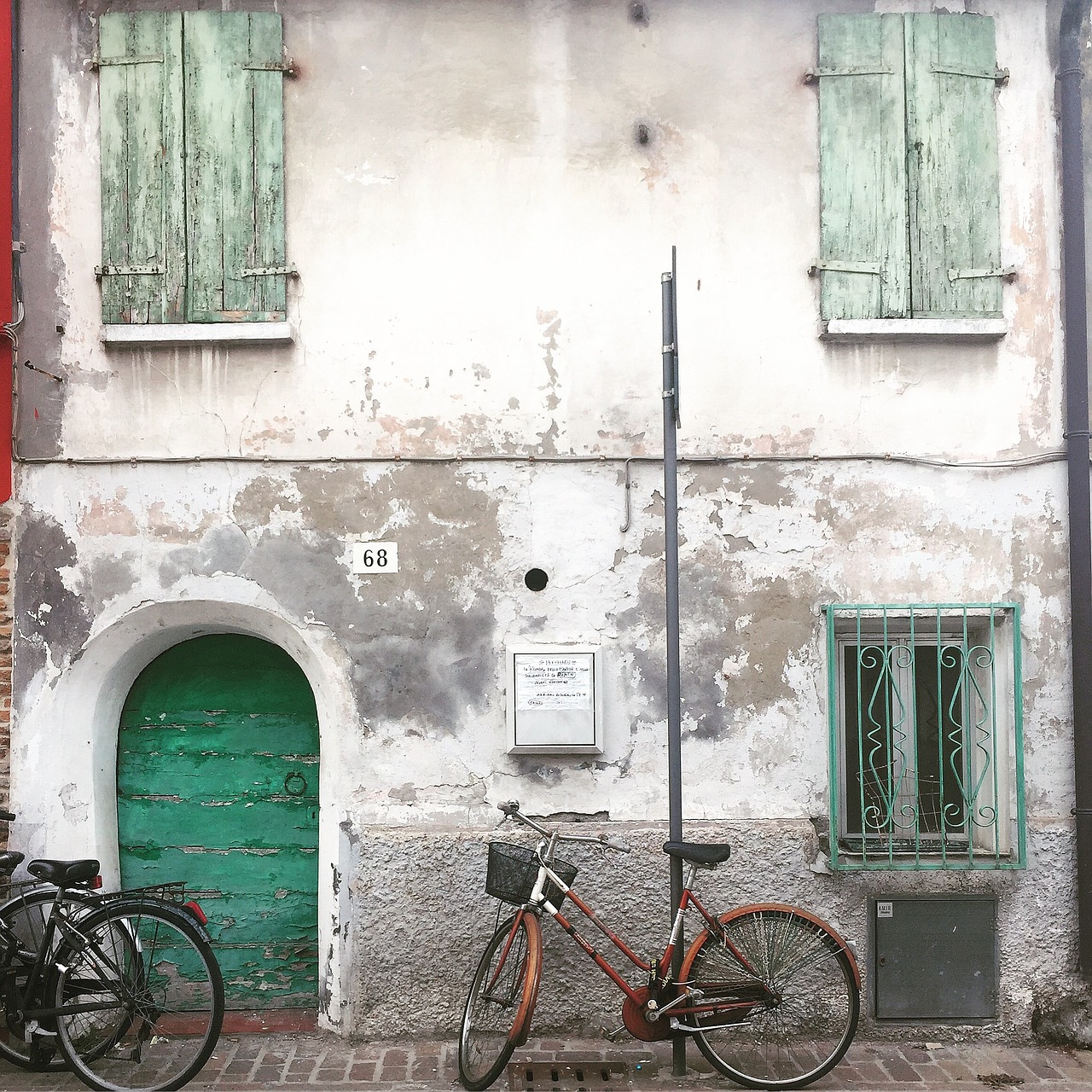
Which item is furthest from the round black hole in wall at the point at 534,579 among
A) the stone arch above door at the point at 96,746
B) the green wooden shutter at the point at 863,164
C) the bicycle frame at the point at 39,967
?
the bicycle frame at the point at 39,967

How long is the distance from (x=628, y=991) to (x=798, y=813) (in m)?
1.29

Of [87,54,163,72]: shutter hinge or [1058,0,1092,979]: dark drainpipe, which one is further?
[87,54,163,72]: shutter hinge

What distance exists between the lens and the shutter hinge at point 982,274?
5301 mm

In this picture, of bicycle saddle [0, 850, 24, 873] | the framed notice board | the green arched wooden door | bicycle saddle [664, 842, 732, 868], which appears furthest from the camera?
the green arched wooden door

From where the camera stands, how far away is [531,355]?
527 cm

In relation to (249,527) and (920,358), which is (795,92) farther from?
(249,527)

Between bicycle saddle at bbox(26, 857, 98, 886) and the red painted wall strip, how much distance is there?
184 cm

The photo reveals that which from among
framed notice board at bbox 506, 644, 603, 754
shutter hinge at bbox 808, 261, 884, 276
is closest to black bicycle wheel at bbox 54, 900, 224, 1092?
framed notice board at bbox 506, 644, 603, 754

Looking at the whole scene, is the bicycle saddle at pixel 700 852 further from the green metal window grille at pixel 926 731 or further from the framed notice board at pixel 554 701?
the green metal window grille at pixel 926 731

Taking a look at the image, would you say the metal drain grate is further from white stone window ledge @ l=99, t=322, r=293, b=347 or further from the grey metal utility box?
white stone window ledge @ l=99, t=322, r=293, b=347

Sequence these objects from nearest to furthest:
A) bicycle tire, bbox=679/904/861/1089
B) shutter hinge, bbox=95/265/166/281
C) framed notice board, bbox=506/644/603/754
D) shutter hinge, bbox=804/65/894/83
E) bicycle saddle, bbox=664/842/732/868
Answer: bicycle saddle, bbox=664/842/732/868, bicycle tire, bbox=679/904/861/1089, framed notice board, bbox=506/644/603/754, shutter hinge, bbox=95/265/166/281, shutter hinge, bbox=804/65/894/83

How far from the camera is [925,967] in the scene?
202 inches

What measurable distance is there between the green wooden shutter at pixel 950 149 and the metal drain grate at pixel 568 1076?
4103mm

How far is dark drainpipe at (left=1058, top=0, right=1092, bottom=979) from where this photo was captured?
5117mm
